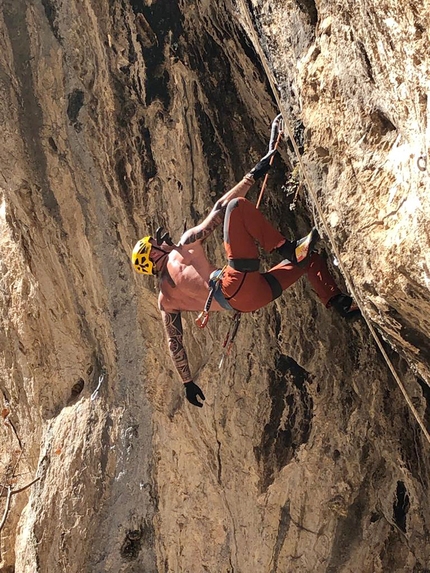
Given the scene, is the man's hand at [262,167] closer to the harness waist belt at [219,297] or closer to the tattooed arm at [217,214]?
the tattooed arm at [217,214]

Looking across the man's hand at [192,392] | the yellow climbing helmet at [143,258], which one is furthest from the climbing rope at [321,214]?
the man's hand at [192,392]

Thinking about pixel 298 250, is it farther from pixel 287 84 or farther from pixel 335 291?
pixel 287 84

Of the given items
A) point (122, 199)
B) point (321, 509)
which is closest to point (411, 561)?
point (321, 509)

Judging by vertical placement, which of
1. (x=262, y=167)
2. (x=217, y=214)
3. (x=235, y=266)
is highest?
(x=262, y=167)

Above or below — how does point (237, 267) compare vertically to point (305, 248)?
below

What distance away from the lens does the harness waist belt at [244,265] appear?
15.9 ft

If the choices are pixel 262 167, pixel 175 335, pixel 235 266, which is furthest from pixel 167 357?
pixel 262 167

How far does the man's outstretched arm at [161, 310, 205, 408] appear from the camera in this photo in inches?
217

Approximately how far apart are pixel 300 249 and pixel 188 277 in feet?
2.90

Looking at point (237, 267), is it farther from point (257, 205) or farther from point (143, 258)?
point (143, 258)

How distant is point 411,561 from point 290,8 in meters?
4.77

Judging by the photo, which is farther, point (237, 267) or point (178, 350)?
point (178, 350)

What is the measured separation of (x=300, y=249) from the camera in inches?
191

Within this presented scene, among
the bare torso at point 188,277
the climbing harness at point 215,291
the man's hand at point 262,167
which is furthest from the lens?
the bare torso at point 188,277
